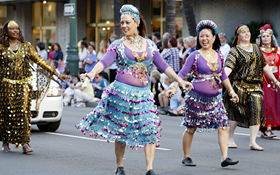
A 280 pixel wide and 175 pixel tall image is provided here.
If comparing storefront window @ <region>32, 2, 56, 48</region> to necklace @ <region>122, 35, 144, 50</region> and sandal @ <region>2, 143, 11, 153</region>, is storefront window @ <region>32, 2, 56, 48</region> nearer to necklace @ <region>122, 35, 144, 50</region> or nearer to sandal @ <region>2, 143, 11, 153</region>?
sandal @ <region>2, 143, 11, 153</region>

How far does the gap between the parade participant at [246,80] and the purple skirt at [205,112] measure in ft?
5.69

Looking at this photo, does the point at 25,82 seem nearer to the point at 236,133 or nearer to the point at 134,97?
the point at 134,97

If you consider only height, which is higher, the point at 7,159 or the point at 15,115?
the point at 15,115

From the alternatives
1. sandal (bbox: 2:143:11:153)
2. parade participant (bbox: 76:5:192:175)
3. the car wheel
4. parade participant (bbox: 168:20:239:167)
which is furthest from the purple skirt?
the car wheel

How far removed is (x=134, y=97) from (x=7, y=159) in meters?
2.59

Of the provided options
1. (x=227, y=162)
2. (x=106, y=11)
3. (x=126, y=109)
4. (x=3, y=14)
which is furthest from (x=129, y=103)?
(x=3, y=14)

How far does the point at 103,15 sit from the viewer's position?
3020 centimetres

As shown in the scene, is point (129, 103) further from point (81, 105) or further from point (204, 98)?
point (81, 105)

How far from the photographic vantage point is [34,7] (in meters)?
35.0

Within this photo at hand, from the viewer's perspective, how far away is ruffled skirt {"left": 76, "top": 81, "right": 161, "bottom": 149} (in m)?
6.49

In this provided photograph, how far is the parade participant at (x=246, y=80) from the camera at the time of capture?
9.27 metres

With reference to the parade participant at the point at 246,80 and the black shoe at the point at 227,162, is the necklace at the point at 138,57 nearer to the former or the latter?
the black shoe at the point at 227,162

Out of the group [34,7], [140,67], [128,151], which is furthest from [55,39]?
[140,67]

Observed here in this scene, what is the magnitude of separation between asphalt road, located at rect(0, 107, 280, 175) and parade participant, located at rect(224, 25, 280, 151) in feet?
1.52
